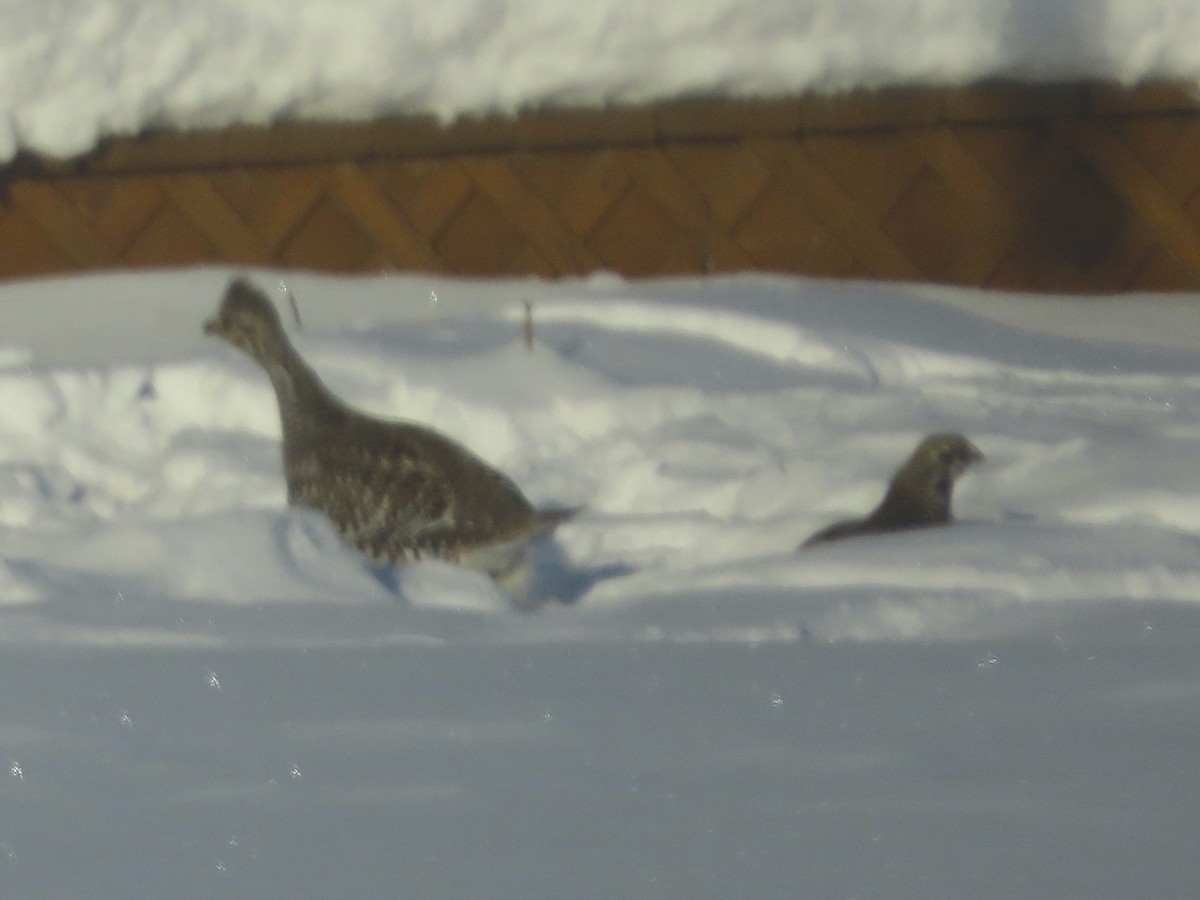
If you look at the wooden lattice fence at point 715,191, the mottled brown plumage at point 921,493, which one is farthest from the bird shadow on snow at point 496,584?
the wooden lattice fence at point 715,191

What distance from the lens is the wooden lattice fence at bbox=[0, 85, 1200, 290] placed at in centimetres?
516

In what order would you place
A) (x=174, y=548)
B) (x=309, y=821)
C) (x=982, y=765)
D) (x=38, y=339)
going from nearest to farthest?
(x=309, y=821) → (x=982, y=765) → (x=174, y=548) → (x=38, y=339)

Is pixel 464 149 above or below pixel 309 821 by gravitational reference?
above

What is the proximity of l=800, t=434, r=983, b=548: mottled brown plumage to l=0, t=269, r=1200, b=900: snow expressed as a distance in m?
0.14

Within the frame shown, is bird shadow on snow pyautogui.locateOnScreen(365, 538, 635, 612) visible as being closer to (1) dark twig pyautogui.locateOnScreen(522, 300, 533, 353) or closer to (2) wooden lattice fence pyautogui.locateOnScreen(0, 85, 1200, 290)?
(1) dark twig pyautogui.locateOnScreen(522, 300, 533, 353)

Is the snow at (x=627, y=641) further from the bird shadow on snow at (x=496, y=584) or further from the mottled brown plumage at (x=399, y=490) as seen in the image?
the mottled brown plumage at (x=399, y=490)

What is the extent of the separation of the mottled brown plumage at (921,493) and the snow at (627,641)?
5.5 inches

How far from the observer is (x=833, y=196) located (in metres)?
5.24

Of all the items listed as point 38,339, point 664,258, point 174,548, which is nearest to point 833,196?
point 664,258

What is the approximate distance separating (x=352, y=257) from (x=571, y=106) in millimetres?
930

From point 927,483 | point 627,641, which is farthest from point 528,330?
point 627,641

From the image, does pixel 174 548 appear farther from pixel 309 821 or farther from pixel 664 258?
pixel 664 258

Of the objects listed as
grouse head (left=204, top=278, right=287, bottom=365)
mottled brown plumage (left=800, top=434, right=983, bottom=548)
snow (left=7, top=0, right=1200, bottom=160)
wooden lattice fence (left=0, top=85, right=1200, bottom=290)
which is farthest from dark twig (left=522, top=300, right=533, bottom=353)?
mottled brown plumage (left=800, top=434, right=983, bottom=548)

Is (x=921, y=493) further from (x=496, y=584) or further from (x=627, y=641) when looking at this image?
(x=627, y=641)
